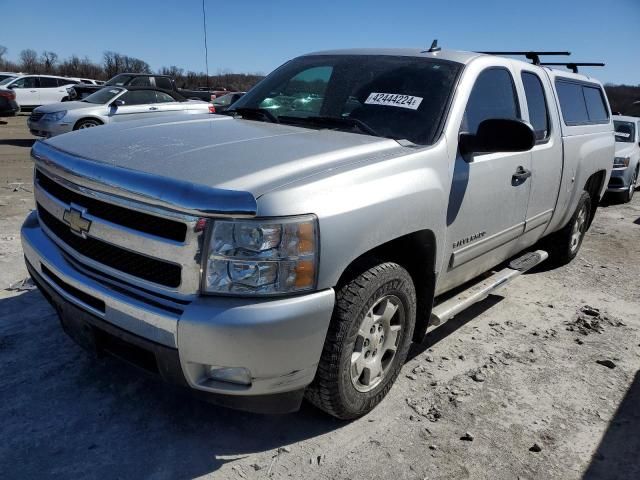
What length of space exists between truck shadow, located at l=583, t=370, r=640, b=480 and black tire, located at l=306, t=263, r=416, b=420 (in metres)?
1.07

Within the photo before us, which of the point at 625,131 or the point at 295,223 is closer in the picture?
the point at 295,223

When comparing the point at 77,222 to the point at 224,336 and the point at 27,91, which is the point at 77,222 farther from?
the point at 27,91

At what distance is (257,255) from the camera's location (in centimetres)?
201

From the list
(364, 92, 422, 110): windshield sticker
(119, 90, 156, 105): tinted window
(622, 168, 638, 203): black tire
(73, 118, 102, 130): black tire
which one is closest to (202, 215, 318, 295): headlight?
(364, 92, 422, 110): windshield sticker

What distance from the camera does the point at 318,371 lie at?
2377 mm

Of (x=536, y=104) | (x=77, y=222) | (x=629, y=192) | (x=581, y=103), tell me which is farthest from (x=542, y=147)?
(x=629, y=192)

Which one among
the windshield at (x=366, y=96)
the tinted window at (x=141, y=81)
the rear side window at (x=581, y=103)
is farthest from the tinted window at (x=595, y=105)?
the tinted window at (x=141, y=81)

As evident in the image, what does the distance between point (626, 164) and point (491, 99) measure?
25.0 ft

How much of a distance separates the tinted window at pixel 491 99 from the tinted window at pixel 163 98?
10.7m

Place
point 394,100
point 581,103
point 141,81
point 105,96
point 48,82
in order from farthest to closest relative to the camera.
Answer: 1. point 48,82
2. point 141,81
3. point 105,96
4. point 581,103
5. point 394,100

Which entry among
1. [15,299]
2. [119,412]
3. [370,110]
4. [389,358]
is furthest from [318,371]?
[15,299]

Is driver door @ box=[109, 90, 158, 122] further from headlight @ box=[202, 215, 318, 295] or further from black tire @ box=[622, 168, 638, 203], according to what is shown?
headlight @ box=[202, 215, 318, 295]

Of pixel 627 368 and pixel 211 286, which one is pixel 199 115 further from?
pixel 627 368

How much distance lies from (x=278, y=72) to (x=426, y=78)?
Answer: 4.13 ft
